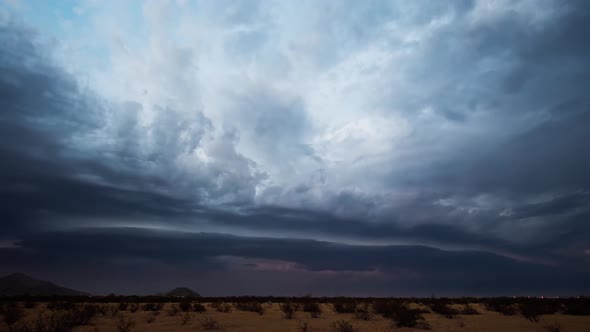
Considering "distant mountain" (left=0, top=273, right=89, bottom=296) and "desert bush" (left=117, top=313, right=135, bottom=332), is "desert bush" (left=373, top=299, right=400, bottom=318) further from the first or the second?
"distant mountain" (left=0, top=273, right=89, bottom=296)

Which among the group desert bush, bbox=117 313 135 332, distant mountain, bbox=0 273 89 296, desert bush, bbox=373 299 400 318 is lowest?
distant mountain, bbox=0 273 89 296

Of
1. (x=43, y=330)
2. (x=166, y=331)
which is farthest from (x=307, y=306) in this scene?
(x=43, y=330)

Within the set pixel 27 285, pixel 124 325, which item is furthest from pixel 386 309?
pixel 27 285

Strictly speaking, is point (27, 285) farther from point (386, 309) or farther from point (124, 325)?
point (386, 309)

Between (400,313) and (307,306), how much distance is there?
1033 cm

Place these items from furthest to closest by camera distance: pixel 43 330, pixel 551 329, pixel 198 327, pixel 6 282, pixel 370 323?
pixel 6 282 < pixel 370 323 < pixel 198 327 < pixel 551 329 < pixel 43 330

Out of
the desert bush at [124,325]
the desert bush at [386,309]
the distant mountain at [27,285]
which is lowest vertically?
the distant mountain at [27,285]

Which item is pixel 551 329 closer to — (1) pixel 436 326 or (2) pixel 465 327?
(2) pixel 465 327

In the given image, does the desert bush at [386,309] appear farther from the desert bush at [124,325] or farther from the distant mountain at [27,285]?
the distant mountain at [27,285]

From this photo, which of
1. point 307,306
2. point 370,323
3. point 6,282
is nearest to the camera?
point 370,323

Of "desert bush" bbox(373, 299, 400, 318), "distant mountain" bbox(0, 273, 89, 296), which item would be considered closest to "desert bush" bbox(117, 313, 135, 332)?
"desert bush" bbox(373, 299, 400, 318)

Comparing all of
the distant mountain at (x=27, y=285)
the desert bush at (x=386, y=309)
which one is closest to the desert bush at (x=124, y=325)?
the desert bush at (x=386, y=309)

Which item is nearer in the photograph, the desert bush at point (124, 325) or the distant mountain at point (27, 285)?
the desert bush at point (124, 325)

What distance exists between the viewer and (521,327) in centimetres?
1853
